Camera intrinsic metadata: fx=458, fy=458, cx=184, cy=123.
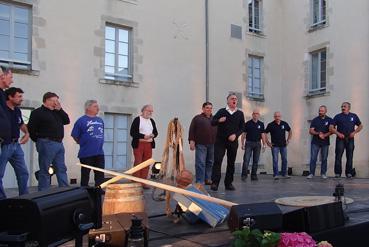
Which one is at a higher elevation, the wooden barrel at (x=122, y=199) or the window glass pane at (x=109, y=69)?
the window glass pane at (x=109, y=69)

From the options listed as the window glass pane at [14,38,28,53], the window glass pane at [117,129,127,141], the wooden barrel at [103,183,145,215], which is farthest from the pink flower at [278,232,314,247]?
the window glass pane at [117,129,127,141]

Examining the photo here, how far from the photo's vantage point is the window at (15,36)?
467 inches

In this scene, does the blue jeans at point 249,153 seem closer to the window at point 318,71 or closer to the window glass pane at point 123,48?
the window glass pane at point 123,48

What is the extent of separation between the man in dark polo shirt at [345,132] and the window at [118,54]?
6.33 meters

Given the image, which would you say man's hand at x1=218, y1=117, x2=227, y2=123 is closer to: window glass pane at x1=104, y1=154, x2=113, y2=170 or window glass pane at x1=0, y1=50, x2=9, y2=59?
window glass pane at x1=104, y1=154, x2=113, y2=170

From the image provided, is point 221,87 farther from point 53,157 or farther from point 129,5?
point 53,157

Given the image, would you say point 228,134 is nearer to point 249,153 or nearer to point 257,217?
point 249,153

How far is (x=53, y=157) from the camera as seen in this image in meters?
6.94

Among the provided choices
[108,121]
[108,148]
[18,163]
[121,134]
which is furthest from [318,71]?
[18,163]

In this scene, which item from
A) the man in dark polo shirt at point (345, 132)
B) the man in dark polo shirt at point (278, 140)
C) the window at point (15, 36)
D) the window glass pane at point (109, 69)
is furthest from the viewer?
the window glass pane at point (109, 69)

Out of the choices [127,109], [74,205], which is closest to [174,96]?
[127,109]

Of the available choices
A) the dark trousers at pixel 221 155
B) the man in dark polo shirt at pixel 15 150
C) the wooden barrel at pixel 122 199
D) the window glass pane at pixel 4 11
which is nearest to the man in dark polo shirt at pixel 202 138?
the dark trousers at pixel 221 155

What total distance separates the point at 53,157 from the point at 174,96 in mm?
8516

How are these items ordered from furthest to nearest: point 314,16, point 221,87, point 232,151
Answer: point 314,16 → point 221,87 → point 232,151
